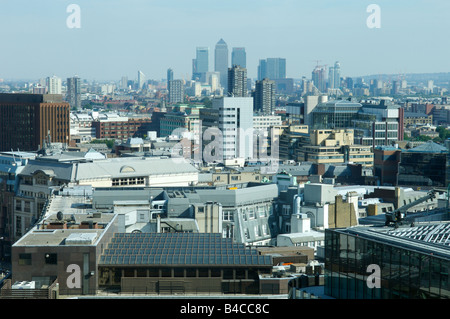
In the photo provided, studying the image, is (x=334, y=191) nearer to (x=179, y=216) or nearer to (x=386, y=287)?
(x=179, y=216)

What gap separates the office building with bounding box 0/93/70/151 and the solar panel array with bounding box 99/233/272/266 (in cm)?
6813

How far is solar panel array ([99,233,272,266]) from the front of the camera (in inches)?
942

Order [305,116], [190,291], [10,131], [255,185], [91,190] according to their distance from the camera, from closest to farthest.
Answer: [190,291], [91,190], [255,185], [10,131], [305,116]

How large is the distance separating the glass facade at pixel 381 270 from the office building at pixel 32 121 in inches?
3006

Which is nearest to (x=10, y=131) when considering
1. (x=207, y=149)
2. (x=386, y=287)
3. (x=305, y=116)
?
(x=207, y=149)

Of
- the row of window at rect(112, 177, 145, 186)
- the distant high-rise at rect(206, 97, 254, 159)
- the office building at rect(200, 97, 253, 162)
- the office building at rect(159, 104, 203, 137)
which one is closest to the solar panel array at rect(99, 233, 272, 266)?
the row of window at rect(112, 177, 145, 186)

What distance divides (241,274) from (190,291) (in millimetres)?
1444

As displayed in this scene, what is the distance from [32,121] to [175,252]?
73.0m

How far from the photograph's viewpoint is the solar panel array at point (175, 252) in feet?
78.5

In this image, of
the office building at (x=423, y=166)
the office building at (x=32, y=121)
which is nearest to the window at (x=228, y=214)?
the office building at (x=423, y=166)

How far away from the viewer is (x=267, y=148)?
98750mm

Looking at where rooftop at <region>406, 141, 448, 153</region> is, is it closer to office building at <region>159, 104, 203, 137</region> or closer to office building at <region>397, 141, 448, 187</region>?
office building at <region>397, 141, 448, 187</region>
